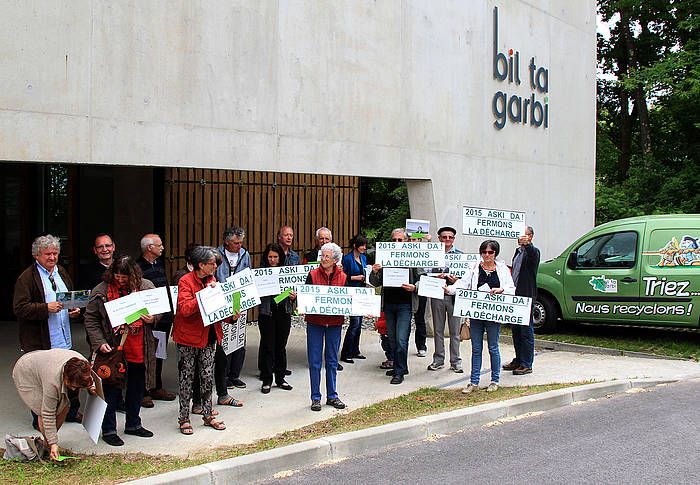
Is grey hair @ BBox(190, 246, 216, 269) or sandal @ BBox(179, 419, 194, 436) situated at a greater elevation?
grey hair @ BBox(190, 246, 216, 269)

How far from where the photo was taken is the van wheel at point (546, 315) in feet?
46.4

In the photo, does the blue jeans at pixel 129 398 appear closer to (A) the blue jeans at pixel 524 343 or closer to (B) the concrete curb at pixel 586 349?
(A) the blue jeans at pixel 524 343

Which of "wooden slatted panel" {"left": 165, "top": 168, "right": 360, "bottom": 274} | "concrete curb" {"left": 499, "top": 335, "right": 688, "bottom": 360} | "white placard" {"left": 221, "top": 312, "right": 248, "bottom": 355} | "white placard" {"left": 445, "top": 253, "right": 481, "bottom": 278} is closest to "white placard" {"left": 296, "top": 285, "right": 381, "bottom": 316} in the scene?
"white placard" {"left": 221, "top": 312, "right": 248, "bottom": 355}

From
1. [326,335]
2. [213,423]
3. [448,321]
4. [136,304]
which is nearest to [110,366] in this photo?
[136,304]

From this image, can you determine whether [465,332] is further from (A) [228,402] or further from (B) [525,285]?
(A) [228,402]

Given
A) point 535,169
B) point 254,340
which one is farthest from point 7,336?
point 535,169

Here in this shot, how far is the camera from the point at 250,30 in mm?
10062

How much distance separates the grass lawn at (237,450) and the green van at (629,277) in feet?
13.5

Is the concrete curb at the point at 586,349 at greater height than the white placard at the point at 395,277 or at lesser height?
lesser

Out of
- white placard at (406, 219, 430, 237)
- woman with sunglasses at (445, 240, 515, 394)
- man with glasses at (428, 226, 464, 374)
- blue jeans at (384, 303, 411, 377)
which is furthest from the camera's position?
white placard at (406, 219, 430, 237)

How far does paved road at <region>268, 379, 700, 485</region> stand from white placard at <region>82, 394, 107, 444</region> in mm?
1519

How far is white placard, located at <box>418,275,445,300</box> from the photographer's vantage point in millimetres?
10000

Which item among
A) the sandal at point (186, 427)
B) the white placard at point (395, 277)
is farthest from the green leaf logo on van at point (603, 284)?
the sandal at point (186, 427)

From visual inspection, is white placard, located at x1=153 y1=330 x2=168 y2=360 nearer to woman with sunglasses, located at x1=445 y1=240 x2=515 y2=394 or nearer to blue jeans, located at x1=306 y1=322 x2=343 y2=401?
blue jeans, located at x1=306 y1=322 x2=343 y2=401
